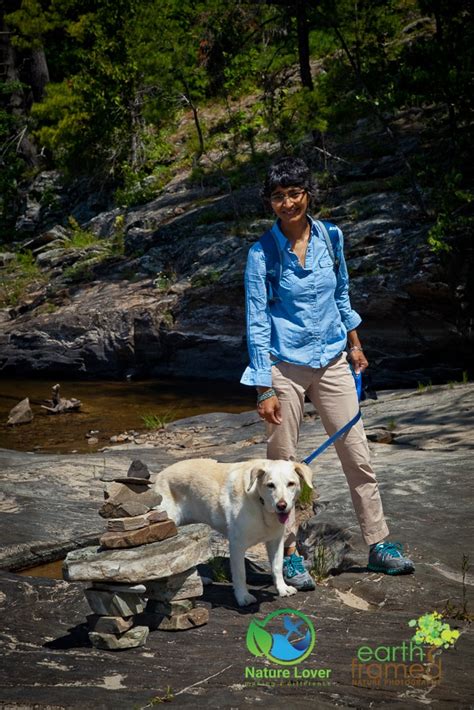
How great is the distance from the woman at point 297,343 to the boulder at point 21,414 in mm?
9847

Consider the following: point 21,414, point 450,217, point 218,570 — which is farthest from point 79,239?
point 218,570

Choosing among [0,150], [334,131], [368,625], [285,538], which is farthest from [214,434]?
[0,150]

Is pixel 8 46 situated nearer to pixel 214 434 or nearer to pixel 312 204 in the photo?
pixel 214 434

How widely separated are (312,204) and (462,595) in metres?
2.68

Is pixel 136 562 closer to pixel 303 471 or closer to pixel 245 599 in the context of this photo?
pixel 245 599

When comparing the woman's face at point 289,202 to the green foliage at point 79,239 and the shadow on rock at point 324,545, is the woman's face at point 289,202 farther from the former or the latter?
the green foliage at point 79,239

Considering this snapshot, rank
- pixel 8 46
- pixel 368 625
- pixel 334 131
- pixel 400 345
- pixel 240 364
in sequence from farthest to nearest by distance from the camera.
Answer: pixel 8 46 → pixel 334 131 → pixel 240 364 → pixel 400 345 → pixel 368 625

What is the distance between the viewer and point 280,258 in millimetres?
5426

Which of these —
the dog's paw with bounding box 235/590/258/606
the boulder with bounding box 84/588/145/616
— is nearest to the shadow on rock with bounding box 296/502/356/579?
the dog's paw with bounding box 235/590/258/606

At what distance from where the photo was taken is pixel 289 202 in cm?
536

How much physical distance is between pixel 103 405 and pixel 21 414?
5.56ft

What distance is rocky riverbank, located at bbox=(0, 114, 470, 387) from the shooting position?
15.8 m

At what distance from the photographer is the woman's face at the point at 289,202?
17.6ft

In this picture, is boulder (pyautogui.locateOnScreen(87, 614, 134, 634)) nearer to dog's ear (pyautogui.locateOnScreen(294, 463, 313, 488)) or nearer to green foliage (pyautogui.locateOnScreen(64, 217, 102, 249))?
dog's ear (pyautogui.locateOnScreen(294, 463, 313, 488))
